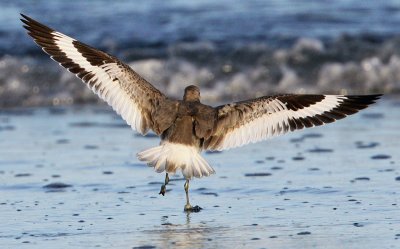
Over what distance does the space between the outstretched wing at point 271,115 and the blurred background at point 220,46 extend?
4.22 meters

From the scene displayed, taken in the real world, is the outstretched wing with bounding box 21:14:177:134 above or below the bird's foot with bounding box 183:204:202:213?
above

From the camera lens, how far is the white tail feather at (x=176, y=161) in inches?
252

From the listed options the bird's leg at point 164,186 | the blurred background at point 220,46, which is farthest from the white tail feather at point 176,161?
the blurred background at point 220,46

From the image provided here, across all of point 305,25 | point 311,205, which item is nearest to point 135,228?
point 311,205

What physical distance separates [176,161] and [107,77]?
1030 mm

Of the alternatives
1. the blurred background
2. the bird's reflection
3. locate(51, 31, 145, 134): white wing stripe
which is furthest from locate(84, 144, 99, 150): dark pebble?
the blurred background

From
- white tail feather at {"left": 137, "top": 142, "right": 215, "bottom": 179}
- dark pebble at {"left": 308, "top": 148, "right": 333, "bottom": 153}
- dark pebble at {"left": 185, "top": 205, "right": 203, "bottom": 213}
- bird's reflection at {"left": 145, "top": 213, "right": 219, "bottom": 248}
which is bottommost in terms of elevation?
bird's reflection at {"left": 145, "top": 213, "right": 219, "bottom": 248}

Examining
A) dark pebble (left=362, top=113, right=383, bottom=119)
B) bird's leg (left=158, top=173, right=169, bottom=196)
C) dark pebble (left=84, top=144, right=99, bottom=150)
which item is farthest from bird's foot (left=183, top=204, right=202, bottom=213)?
dark pebble (left=362, top=113, right=383, bottom=119)

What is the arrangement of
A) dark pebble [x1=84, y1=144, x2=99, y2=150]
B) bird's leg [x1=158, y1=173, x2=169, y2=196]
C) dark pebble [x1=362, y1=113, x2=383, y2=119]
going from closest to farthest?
1. bird's leg [x1=158, y1=173, x2=169, y2=196]
2. dark pebble [x1=84, y1=144, x2=99, y2=150]
3. dark pebble [x1=362, y1=113, x2=383, y2=119]

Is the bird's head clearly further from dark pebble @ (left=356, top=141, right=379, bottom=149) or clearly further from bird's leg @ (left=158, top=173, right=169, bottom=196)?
dark pebble @ (left=356, top=141, right=379, bottom=149)

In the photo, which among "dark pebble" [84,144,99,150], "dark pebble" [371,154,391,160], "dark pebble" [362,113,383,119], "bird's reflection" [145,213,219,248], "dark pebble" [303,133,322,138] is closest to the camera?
"bird's reflection" [145,213,219,248]

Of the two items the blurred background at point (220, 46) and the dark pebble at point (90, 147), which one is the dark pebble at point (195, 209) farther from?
the blurred background at point (220, 46)

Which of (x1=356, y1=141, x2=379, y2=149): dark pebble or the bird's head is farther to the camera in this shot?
(x1=356, y1=141, x2=379, y2=149): dark pebble

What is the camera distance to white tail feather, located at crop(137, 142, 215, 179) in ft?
21.0
